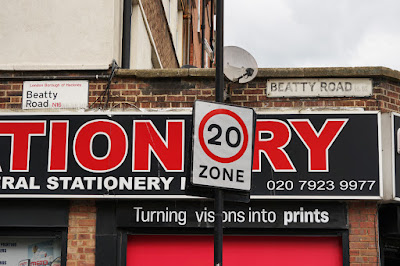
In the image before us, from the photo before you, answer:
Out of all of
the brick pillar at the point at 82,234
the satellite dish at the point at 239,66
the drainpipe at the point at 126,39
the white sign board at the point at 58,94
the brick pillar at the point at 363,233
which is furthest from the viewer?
the drainpipe at the point at 126,39

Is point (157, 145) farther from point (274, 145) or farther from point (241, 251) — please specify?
point (241, 251)

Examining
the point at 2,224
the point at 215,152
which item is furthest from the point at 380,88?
the point at 2,224

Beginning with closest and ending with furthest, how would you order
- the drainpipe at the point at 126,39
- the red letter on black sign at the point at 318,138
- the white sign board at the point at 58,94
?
the red letter on black sign at the point at 318,138
the white sign board at the point at 58,94
the drainpipe at the point at 126,39

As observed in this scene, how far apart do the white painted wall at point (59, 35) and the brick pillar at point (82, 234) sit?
1.79 meters

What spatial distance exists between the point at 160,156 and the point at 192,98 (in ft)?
2.94

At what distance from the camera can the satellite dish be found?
8.98 meters

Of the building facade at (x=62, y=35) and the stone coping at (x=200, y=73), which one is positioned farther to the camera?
the building facade at (x=62, y=35)

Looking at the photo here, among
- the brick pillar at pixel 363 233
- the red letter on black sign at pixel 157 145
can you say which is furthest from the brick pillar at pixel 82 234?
the brick pillar at pixel 363 233

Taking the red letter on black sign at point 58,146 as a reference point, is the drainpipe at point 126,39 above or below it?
above

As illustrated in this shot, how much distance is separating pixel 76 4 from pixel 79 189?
2.44 metres

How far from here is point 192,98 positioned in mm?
9219

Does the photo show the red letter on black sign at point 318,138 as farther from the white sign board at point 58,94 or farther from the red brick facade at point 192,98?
the white sign board at point 58,94

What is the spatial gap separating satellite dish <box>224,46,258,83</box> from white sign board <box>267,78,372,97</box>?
1.21 ft

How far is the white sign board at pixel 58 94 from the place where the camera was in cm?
925
